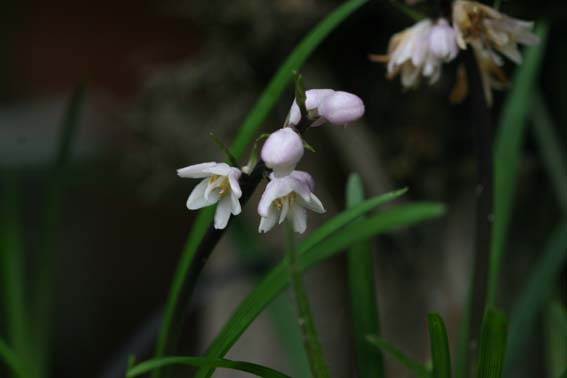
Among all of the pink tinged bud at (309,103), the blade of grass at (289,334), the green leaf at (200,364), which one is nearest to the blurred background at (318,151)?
the blade of grass at (289,334)

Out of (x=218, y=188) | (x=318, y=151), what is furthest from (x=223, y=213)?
(x=318, y=151)

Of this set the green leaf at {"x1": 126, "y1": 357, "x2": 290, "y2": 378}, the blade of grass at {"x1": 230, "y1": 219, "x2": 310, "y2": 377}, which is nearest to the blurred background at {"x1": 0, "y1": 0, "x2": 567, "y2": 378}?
the blade of grass at {"x1": 230, "y1": 219, "x2": 310, "y2": 377}

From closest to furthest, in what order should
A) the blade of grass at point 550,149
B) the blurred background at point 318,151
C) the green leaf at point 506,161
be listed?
the green leaf at point 506,161 → the blade of grass at point 550,149 → the blurred background at point 318,151

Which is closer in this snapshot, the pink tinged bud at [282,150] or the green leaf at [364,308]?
the pink tinged bud at [282,150]

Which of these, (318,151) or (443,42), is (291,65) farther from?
(318,151)

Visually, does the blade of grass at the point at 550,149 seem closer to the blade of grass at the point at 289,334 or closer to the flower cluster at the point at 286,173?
the blade of grass at the point at 289,334

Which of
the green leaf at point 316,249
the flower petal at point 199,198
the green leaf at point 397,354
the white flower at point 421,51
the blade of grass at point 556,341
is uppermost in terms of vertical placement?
the white flower at point 421,51

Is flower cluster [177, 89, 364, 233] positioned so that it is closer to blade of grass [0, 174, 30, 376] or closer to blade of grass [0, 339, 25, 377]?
blade of grass [0, 339, 25, 377]
